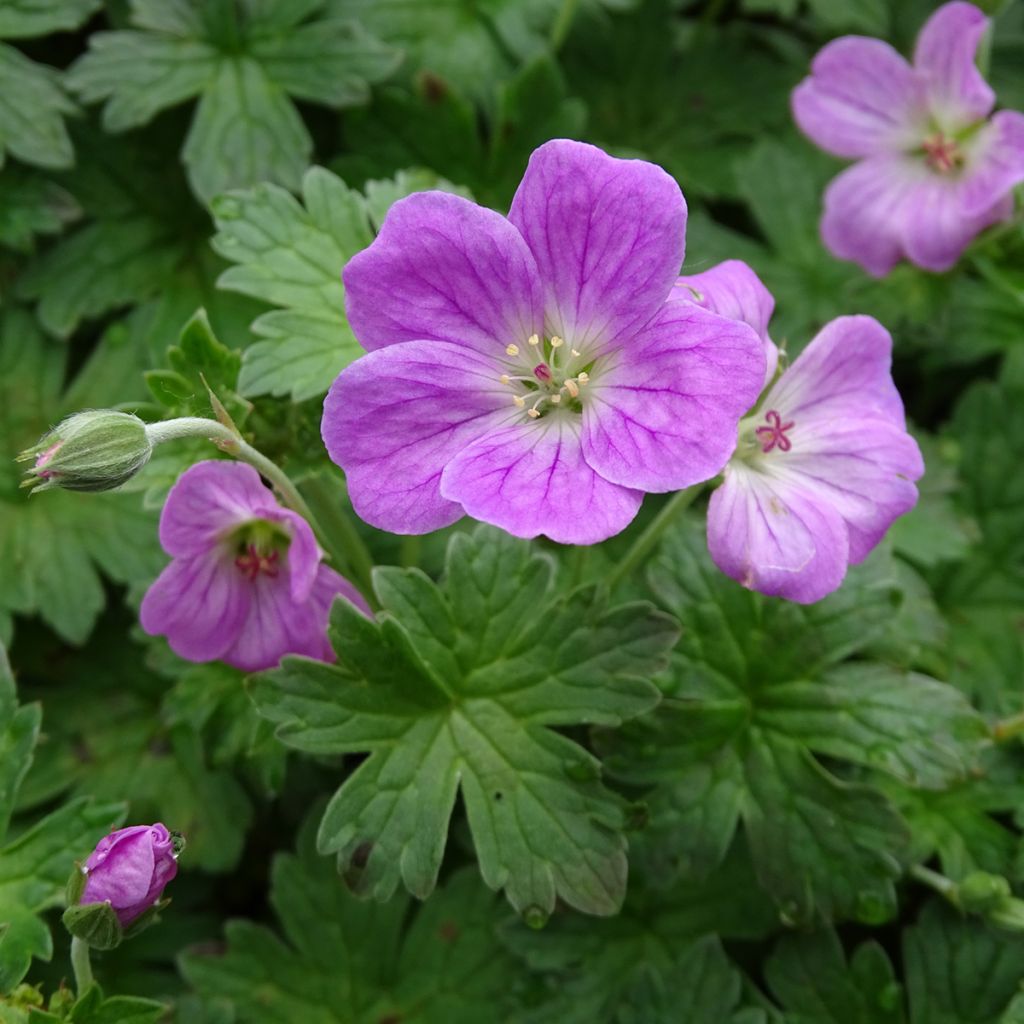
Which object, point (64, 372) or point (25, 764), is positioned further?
point (64, 372)

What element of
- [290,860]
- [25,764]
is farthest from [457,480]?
[290,860]

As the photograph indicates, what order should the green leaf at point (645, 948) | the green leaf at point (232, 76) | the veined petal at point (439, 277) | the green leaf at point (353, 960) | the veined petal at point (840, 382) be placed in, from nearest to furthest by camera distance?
the veined petal at point (439, 277) → the veined petal at point (840, 382) → the green leaf at point (645, 948) → the green leaf at point (353, 960) → the green leaf at point (232, 76)

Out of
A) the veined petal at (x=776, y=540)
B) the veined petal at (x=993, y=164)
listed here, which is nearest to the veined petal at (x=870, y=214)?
the veined petal at (x=993, y=164)

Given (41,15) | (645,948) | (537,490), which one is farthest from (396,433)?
(41,15)

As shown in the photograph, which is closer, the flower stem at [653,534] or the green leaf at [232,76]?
the flower stem at [653,534]

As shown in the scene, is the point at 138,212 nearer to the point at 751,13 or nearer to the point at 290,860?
the point at 290,860

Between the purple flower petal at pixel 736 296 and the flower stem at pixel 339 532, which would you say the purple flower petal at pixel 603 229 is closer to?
the purple flower petal at pixel 736 296
